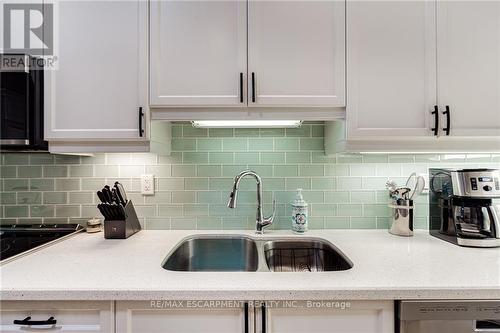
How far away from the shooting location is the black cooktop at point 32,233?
4.32 feet

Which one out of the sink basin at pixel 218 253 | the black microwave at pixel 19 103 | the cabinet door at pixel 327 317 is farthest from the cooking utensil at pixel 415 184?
the black microwave at pixel 19 103

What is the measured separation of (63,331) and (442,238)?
1707mm

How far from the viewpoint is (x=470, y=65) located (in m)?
1.21

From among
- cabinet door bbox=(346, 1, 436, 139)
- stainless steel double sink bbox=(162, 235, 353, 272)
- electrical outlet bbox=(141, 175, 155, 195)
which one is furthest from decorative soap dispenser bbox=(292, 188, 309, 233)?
electrical outlet bbox=(141, 175, 155, 195)

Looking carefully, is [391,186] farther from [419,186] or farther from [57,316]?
[57,316]

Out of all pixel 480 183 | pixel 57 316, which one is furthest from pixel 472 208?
pixel 57 316

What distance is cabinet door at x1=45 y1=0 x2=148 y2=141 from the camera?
1.21 meters

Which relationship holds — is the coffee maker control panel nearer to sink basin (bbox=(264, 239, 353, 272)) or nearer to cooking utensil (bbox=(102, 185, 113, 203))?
sink basin (bbox=(264, 239, 353, 272))

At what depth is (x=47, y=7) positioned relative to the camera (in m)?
1.23

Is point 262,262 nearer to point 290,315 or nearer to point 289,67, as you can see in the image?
point 290,315

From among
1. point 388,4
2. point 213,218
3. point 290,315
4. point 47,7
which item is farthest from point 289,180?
point 47,7

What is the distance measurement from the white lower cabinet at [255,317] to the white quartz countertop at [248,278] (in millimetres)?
53

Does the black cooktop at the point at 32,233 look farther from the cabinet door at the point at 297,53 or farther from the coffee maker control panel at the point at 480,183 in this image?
the coffee maker control panel at the point at 480,183

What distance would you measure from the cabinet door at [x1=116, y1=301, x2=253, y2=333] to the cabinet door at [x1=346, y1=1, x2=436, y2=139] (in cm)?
88
